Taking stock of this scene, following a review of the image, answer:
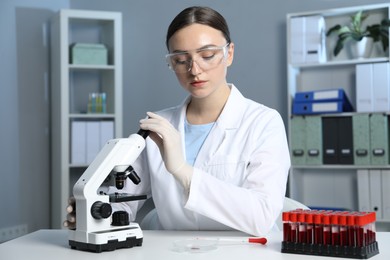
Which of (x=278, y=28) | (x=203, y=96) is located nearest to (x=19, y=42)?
(x=278, y=28)

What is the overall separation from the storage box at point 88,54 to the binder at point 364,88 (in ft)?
6.13

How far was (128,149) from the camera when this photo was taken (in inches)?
56.0

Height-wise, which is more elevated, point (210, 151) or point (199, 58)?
point (199, 58)

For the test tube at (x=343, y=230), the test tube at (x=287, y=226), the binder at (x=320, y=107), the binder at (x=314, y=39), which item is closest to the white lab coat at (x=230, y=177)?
the test tube at (x=287, y=226)

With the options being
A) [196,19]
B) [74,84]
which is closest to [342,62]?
[74,84]

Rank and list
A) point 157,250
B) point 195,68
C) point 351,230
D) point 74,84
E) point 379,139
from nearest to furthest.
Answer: point 351,230 < point 157,250 < point 195,68 < point 379,139 < point 74,84

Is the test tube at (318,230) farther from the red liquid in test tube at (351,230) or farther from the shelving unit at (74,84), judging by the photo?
the shelving unit at (74,84)

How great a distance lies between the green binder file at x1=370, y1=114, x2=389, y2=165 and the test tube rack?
237 cm

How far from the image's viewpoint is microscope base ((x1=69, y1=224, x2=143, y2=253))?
1371 mm

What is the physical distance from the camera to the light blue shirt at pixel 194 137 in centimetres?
179

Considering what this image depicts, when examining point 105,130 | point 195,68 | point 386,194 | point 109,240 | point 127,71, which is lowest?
point 386,194

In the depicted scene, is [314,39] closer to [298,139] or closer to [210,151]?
[298,139]

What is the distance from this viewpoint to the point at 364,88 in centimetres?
365

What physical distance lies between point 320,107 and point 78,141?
69.9 inches
